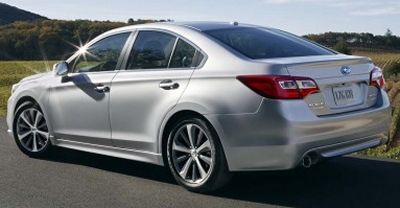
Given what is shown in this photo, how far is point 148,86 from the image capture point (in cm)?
557

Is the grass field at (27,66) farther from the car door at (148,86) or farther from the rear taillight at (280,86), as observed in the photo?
the rear taillight at (280,86)

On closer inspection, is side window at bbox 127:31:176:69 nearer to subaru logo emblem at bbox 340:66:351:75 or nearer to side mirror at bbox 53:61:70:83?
side mirror at bbox 53:61:70:83

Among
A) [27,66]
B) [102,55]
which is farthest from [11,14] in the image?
[102,55]

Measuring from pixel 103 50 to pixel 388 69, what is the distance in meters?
42.4

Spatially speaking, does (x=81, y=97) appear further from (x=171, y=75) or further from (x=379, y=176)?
(x=379, y=176)

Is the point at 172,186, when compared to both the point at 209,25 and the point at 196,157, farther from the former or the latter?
the point at 209,25

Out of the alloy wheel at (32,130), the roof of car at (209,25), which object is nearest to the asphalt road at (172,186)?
the alloy wheel at (32,130)

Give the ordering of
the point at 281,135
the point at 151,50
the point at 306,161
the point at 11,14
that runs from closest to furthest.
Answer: the point at 281,135 < the point at 306,161 < the point at 151,50 < the point at 11,14

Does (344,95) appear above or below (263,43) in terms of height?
below

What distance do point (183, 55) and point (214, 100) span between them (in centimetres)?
74

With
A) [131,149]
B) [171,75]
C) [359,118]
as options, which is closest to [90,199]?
[131,149]

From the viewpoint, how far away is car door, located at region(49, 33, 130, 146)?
6.09m

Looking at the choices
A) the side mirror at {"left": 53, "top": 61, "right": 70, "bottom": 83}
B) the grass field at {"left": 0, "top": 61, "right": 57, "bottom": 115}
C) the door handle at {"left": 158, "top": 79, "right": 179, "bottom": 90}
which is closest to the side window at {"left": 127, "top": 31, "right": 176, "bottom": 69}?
the door handle at {"left": 158, "top": 79, "right": 179, "bottom": 90}

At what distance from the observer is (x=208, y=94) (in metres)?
5.02
